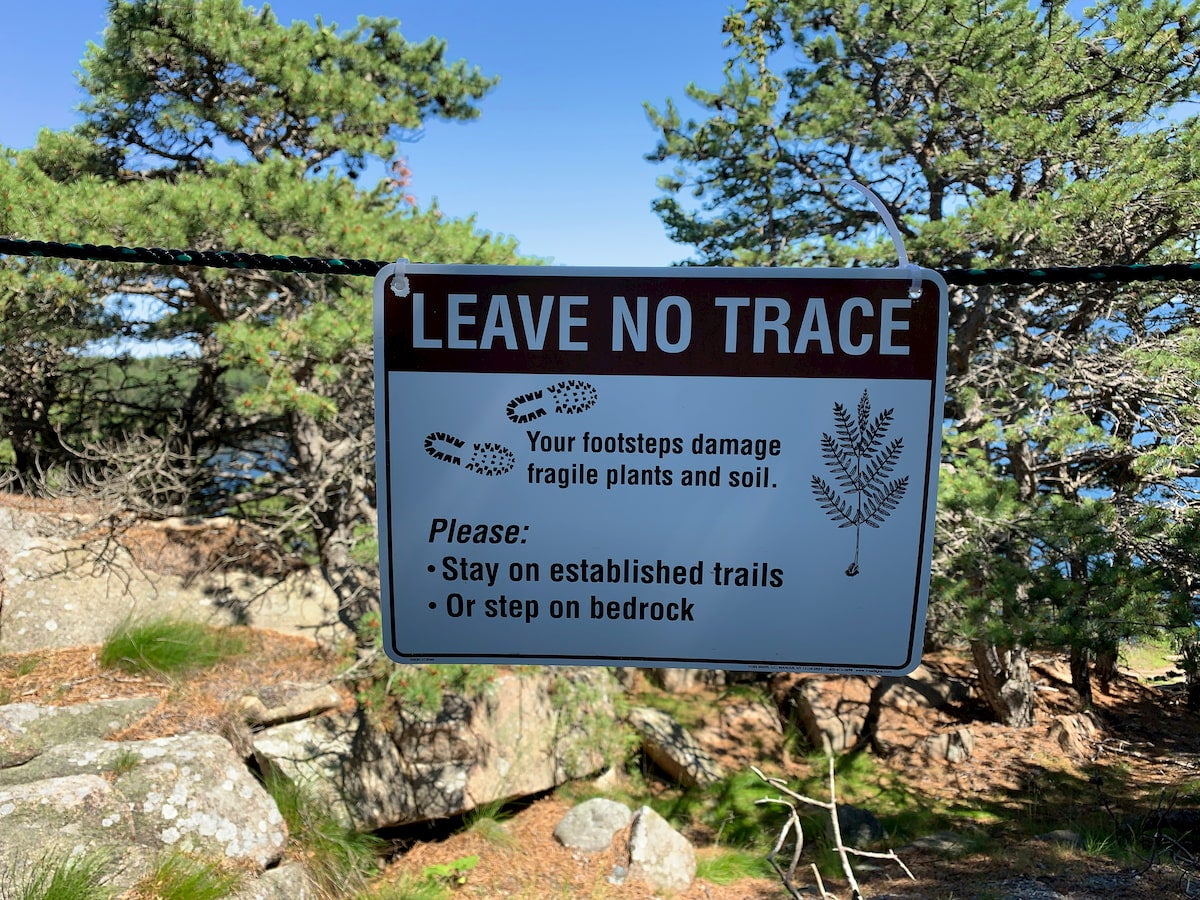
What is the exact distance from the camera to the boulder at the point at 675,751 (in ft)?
22.2

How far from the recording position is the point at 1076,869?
182 inches

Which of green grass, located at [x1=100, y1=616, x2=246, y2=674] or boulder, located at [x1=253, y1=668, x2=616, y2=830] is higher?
green grass, located at [x1=100, y1=616, x2=246, y2=674]

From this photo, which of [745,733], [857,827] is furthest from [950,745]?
[745,733]

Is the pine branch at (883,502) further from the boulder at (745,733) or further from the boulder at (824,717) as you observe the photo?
the boulder at (824,717)

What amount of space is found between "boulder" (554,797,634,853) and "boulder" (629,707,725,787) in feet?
3.60

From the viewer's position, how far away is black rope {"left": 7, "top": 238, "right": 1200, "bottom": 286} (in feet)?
4.73

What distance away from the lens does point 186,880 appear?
334 centimetres

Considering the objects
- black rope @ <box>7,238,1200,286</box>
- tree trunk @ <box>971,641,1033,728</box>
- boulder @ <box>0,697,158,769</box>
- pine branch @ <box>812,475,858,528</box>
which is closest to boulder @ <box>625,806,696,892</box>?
boulder @ <box>0,697,158,769</box>

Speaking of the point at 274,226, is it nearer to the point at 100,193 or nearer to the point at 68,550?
the point at 100,193

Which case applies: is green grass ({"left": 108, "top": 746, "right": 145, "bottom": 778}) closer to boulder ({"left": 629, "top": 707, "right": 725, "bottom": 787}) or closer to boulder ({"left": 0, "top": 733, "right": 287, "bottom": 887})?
boulder ({"left": 0, "top": 733, "right": 287, "bottom": 887})

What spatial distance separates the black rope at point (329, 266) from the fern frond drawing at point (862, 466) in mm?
320

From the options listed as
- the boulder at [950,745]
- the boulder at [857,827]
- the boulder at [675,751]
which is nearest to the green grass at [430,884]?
the boulder at [675,751]

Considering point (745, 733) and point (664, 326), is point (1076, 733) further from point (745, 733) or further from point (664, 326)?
point (664, 326)

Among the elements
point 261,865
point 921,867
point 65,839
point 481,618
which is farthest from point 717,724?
point 481,618
